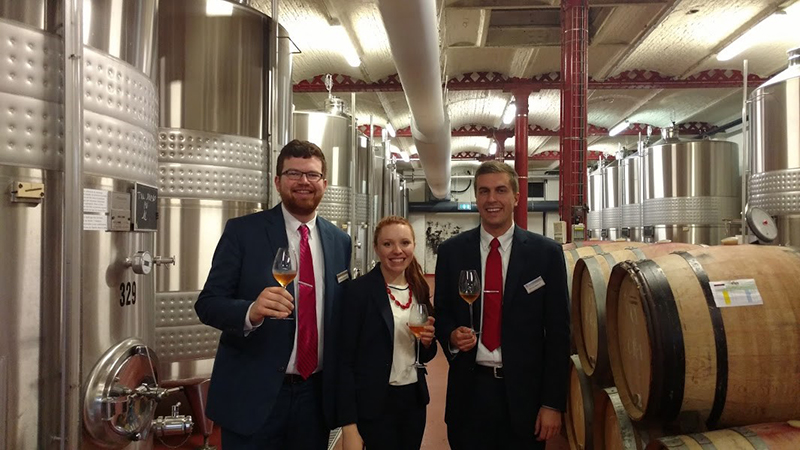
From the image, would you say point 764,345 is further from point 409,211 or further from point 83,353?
point 409,211

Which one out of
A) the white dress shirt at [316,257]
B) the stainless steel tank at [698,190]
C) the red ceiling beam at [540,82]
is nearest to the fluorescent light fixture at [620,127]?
the red ceiling beam at [540,82]

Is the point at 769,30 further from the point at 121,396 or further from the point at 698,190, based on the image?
the point at 121,396

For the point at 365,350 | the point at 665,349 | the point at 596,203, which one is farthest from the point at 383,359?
the point at 596,203

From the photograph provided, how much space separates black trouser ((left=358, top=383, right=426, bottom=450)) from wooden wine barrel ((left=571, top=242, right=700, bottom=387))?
1.06 metres

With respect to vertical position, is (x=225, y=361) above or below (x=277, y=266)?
below

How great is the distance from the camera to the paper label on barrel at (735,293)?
1858 mm

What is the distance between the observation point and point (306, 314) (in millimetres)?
1943

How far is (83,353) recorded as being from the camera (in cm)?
165

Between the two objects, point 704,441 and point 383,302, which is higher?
point 383,302

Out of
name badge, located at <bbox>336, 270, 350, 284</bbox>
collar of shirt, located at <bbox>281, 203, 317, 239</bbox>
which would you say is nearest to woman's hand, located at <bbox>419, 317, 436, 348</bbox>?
name badge, located at <bbox>336, 270, 350, 284</bbox>

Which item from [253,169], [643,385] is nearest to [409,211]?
[253,169]

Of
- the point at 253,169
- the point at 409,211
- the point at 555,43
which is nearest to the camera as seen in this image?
the point at 253,169

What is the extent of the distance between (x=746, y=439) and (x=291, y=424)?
1525 millimetres

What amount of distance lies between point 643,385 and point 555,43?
6045mm
